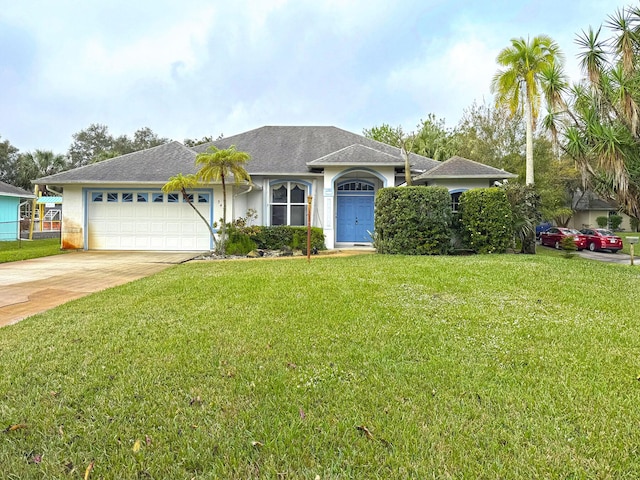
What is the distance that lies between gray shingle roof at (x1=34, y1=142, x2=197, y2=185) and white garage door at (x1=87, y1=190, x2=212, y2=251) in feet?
2.29

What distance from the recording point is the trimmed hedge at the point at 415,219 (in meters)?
12.0

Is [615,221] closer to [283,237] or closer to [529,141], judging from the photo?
[529,141]

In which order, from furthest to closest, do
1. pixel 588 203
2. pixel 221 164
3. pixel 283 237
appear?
pixel 588 203, pixel 283 237, pixel 221 164

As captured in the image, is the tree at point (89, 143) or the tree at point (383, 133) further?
the tree at point (89, 143)

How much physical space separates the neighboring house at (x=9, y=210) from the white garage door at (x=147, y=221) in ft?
31.7

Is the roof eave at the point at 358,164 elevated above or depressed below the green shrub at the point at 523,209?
above

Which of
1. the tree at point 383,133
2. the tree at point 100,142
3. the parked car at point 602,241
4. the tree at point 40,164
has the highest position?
the tree at point 100,142

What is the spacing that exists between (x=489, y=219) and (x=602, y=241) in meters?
13.1

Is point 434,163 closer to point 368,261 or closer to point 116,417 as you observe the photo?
point 368,261

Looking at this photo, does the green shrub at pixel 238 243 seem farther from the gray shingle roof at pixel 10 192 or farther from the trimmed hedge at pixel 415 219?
the gray shingle roof at pixel 10 192

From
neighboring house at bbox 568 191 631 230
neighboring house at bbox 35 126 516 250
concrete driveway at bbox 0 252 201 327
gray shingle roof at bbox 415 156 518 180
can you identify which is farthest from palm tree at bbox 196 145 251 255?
neighboring house at bbox 568 191 631 230

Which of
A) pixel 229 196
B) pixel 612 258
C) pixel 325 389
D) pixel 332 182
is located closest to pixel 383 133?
pixel 612 258

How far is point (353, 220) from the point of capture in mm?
15914

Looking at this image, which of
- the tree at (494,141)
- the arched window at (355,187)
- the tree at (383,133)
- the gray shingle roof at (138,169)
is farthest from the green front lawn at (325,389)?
the tree at (383,133)
